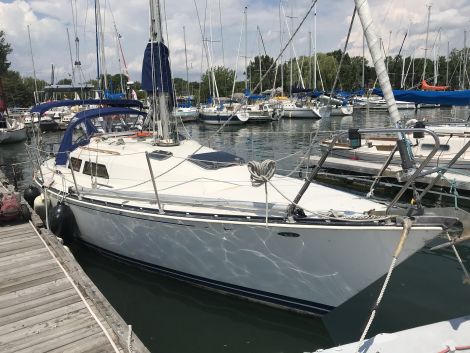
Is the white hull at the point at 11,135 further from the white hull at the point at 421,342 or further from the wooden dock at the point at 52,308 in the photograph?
the white hull at the point at 421,342

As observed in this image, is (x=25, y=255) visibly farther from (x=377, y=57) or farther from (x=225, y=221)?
(x=377, y=57)

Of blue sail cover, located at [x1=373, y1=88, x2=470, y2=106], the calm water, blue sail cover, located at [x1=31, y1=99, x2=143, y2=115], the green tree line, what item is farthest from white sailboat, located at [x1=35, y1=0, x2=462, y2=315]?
the green tree line

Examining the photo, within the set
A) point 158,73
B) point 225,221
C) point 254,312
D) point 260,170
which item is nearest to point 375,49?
point 260,170

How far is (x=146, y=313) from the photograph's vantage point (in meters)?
6.07

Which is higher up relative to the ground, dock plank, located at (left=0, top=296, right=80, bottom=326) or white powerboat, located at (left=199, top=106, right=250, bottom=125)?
white powerboat, located at (left=199, top=106, right=250, bottom=125)

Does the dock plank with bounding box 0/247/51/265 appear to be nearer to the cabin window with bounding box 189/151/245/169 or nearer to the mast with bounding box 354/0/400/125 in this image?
the cabin window with bounding box 189/151/245/169

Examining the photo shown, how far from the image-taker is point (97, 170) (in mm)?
7871

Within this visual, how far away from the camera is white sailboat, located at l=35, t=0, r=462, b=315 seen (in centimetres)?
478

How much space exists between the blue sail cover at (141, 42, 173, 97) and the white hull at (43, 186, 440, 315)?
281cm

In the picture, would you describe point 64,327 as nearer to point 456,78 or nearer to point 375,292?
point 375,292

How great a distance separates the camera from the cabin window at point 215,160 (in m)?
7.06

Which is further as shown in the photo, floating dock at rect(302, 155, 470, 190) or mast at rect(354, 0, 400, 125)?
floating dock at rect(302, 155, 470, 190)

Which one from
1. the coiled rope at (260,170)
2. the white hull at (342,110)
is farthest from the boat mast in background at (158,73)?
the white hull at (342,110)

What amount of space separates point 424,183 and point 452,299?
611 cm
